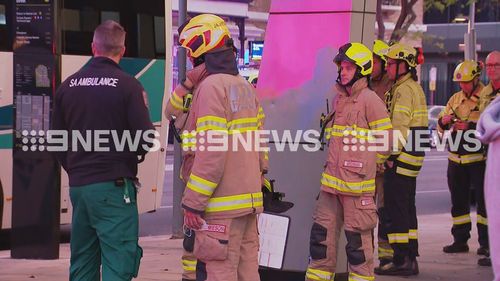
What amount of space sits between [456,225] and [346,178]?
3.90 metres

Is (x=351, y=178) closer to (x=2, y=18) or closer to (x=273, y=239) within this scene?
(x=273, y=239)

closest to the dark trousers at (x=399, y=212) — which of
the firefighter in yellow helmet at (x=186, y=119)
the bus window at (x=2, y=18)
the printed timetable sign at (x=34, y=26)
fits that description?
the firefighter in yellow helmet at (x=186, y=119)

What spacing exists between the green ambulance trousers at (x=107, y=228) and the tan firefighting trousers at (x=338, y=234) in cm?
157

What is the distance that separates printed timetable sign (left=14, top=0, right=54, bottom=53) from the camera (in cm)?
981

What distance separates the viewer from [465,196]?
10891 mm

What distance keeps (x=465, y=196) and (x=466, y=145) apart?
2.02 ft

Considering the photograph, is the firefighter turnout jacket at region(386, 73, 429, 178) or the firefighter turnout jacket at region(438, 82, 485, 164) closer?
the firefighter turnout jacket at region(386, 73, 429, 178)

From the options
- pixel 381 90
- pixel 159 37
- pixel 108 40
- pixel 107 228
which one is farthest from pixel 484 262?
pixel 159 37

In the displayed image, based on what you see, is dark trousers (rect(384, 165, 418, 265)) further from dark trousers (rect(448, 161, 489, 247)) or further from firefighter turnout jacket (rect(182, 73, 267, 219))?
firefighter turnout jacket (rect(182, 73, 267, 219))

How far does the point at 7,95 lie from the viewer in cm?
1152

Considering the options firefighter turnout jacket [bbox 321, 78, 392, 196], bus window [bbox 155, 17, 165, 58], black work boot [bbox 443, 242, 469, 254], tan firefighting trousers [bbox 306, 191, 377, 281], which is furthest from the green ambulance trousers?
bus window [bbox 155, 17, 165, 58]

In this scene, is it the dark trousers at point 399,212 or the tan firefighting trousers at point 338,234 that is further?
the dark trousers at point 399,212

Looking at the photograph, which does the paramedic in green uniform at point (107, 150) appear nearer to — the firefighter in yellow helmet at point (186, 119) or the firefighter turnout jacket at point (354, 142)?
the firefighter in yellow helmet at point (186, 119)

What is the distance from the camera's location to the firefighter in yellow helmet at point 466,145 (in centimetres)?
1056
